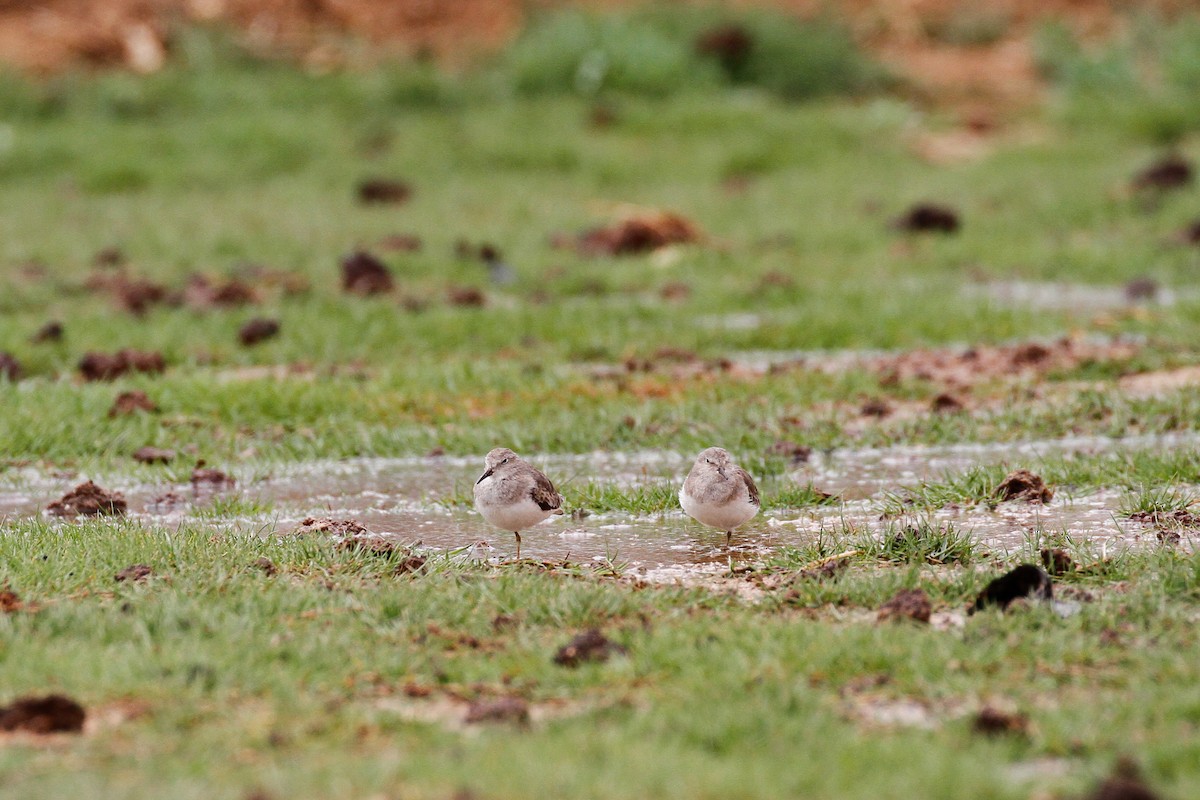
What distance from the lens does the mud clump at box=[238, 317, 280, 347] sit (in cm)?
838

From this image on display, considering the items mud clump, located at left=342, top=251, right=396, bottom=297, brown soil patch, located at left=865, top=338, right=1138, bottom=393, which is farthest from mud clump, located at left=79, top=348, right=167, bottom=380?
brown soil patch, located at left=865, top=338, right=1138, bottom=393

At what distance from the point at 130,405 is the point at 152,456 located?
67cm

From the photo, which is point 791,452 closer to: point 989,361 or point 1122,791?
point 989,361

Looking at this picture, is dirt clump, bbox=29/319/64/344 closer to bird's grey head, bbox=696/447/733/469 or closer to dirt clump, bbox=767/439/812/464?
dirt clump, bbox=767/439/812/464

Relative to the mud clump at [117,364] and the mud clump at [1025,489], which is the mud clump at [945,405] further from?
the mud clump at [117,364]

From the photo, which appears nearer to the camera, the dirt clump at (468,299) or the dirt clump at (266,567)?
the dirt clump at (266,567)

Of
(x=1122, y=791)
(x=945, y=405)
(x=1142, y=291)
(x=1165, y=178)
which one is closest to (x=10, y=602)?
(x=1122, y=791)

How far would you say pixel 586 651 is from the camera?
4.05 metres

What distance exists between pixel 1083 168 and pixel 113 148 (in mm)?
8624

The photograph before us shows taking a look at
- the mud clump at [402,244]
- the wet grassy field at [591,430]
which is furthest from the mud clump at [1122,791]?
the mud clump at [402,244]

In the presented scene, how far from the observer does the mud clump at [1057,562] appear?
4703mm

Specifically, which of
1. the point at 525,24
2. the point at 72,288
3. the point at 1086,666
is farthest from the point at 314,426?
the point at 525,24

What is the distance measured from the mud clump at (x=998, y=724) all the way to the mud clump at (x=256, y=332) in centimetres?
562

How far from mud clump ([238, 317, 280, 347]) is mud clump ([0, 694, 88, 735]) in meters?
4.89
